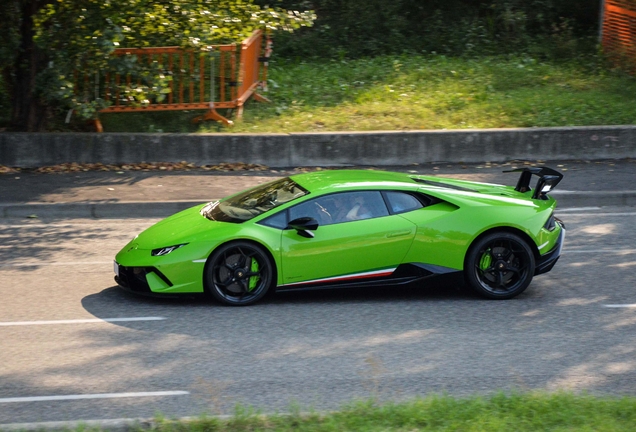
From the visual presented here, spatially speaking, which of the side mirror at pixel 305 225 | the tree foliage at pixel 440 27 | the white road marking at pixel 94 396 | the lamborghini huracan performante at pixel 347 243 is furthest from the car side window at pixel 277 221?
the tree foliage at pixel 440 27

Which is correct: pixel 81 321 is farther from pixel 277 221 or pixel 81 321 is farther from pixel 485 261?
pixel 485 261

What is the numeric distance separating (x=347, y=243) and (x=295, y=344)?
1.33 metres

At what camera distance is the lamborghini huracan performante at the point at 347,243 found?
25.3ft

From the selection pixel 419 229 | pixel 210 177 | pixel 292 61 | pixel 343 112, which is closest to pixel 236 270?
pixel 419 229

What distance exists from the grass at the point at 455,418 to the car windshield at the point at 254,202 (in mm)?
3077

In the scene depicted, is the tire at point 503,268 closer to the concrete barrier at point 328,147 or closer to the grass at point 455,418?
the grass at point 455,418

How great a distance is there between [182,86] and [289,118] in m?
2.19

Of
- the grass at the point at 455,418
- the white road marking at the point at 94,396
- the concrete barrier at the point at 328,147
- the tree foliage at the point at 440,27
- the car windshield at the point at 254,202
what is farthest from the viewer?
the tree foliage at the point at 440,27

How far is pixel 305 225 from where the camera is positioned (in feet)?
25.2

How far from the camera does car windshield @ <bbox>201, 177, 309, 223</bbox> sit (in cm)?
805

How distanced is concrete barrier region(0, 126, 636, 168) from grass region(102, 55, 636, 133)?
0.94 metres

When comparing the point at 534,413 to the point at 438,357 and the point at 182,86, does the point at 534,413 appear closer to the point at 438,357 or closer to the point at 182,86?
the point at 438,357

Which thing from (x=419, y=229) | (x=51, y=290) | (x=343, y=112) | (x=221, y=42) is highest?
(x=221, y=42)

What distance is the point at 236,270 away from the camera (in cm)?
780
